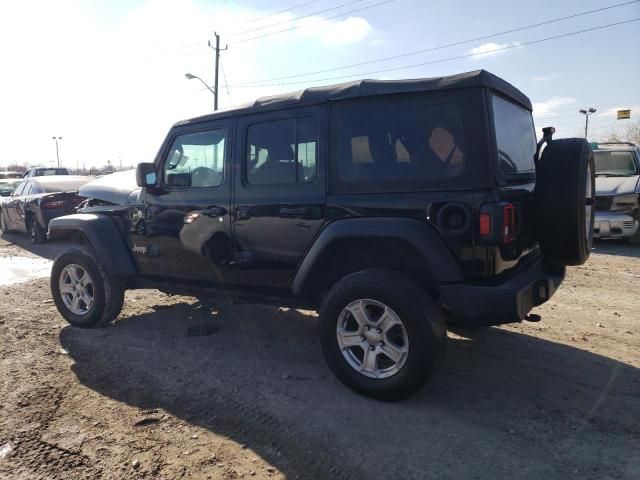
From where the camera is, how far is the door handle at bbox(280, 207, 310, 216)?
359 cm

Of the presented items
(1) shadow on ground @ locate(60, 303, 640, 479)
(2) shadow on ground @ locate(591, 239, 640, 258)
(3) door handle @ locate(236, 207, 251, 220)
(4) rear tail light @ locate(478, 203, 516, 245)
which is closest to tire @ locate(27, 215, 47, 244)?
(1) shadow on ground @ locate(60, 303, 640, 479)

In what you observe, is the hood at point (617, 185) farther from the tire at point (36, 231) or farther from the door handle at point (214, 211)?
the tire at point (36, 231)

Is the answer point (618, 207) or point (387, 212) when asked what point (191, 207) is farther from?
point (618, 207)

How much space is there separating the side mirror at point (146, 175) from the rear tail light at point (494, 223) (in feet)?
9.89

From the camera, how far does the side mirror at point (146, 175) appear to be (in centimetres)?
440

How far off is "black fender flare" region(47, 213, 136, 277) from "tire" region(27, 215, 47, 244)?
23.5 ft

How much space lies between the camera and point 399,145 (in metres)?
3.30

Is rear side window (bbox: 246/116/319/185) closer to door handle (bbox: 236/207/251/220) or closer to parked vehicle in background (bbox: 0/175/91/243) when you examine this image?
door handle (bbox: 236/207/251/220)

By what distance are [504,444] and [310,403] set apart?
1241mm

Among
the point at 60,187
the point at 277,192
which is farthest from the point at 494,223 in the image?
the point at 60,187

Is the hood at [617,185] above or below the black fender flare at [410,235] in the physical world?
above

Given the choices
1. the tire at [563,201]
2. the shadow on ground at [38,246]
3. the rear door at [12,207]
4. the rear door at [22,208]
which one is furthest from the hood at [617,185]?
the rear door at [12,207]

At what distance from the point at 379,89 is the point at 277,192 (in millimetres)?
1092

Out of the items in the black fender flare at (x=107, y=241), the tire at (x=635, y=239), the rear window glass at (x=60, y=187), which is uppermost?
the rear window glass at (x=60, y=187)
